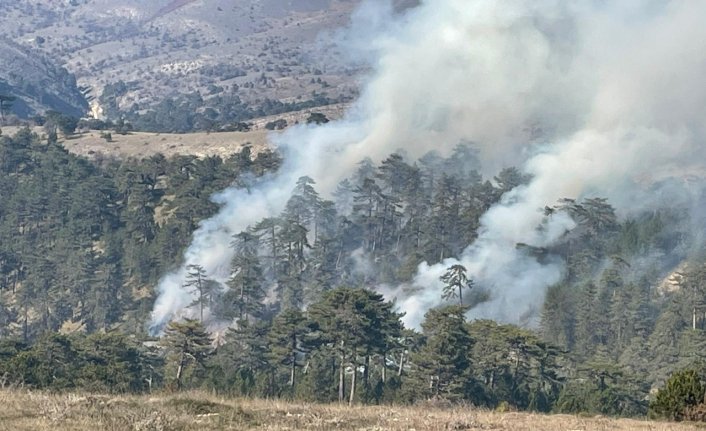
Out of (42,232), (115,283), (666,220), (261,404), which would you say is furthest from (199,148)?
(261,404)

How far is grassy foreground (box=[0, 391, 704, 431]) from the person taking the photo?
56.5 feet

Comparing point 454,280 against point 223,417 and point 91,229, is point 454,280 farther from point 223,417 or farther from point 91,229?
point 223,417

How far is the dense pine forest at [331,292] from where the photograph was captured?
197ft

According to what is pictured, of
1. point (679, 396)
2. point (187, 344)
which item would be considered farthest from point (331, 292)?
point (679, 396)

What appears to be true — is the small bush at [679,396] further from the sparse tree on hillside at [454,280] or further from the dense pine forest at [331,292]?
the sparse tree on hillside at [454,280]

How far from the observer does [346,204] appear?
115 m

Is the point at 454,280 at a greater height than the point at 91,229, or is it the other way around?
the point at 91,229

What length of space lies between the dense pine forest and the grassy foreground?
2274 centimetres

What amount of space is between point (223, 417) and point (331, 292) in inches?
1808

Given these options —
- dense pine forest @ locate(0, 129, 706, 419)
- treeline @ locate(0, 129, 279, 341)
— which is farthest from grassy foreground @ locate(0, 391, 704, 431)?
treeline @ locate(0, 129, 279, 341)

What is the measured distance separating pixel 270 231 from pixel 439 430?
87366mm

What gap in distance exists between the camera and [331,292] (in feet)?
213

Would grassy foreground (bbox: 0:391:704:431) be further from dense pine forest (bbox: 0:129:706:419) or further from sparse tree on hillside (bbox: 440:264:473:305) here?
sparse tree on hillside (bbox: 440:264:473:305)

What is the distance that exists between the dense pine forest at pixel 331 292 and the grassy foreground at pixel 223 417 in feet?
74.6
